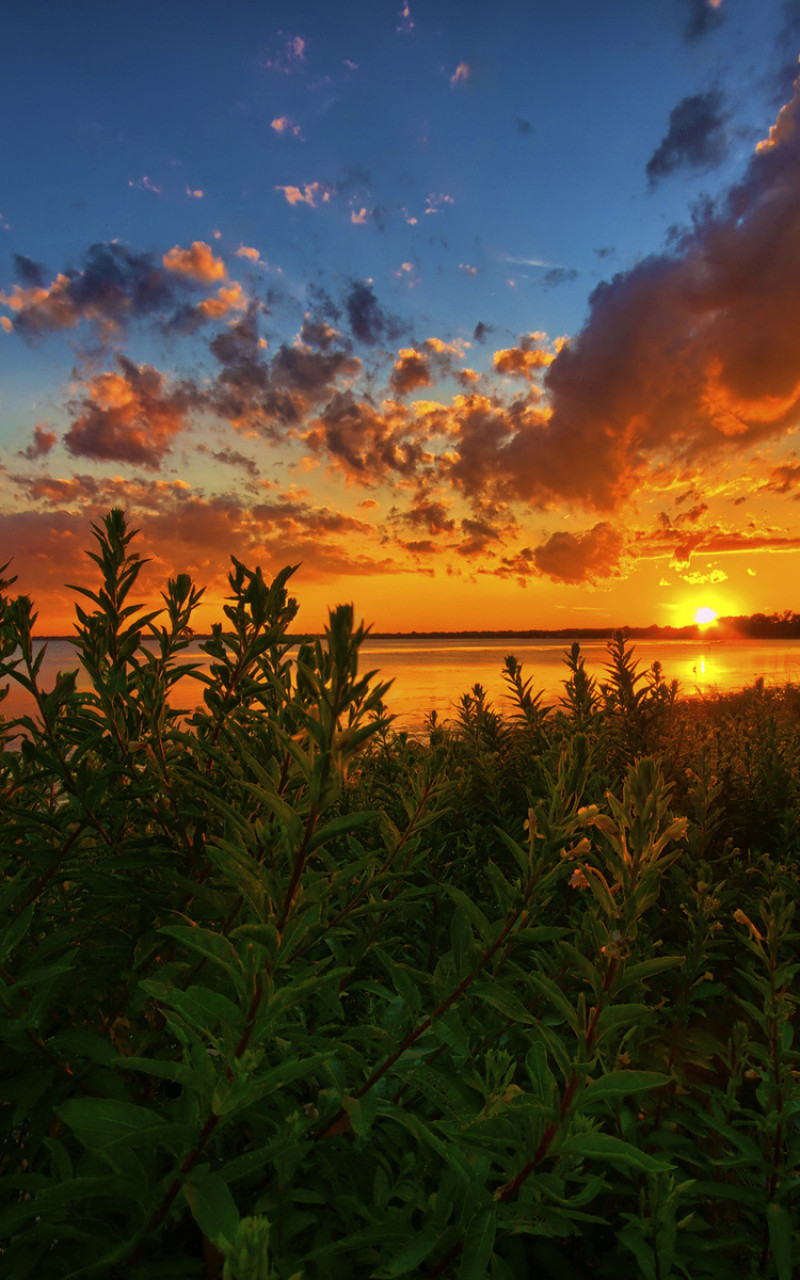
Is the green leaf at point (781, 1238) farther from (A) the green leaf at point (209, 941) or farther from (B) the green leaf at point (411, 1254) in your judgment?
(A) the green leaf at point (209, 941)

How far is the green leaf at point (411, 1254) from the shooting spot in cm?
102

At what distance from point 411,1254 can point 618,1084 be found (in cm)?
44

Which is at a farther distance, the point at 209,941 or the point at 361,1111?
the point at 361,1111

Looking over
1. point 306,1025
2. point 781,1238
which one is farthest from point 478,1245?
point 781,1238

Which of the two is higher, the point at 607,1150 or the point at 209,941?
the point at 209,941

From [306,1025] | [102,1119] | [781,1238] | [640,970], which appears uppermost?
[640,970]

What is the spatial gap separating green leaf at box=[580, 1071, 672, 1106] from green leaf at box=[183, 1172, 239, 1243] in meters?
0.57

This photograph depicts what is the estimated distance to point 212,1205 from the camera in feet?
3.04

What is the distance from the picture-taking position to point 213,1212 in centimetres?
92

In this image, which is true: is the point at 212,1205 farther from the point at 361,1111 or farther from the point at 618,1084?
the point at 618,1084

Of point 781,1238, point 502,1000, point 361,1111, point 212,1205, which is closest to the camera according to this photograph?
point 212,1205

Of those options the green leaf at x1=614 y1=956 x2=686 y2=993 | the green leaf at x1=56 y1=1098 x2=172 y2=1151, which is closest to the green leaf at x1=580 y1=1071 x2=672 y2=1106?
the green leaf at x1=614 y1=956 x2=686 y2=993

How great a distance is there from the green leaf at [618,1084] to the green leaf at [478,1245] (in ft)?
0.87

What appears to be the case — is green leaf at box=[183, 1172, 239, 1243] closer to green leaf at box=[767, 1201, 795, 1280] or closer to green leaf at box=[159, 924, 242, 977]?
green leaf at box=[159, 924, 242, 977]
